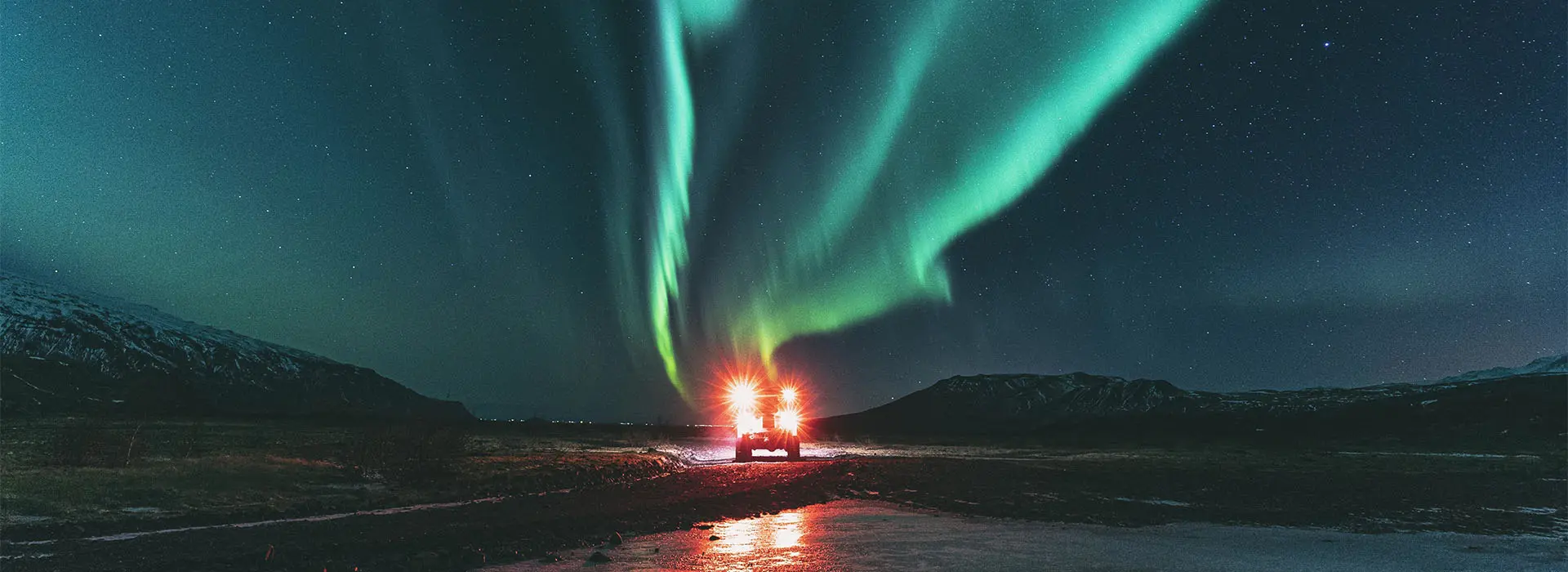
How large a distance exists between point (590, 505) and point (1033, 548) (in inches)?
469

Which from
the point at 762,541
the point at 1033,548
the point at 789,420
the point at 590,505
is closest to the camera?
the point at 1033,548

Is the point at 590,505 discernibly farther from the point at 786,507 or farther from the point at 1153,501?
the point at 1153,501

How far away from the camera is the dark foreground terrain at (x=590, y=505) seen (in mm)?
16047

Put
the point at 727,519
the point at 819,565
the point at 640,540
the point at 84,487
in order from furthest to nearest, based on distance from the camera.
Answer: the point at 84,487
the point at 727,519
the point at 640,540
the point at 819,565

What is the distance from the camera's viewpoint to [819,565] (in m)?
14.4

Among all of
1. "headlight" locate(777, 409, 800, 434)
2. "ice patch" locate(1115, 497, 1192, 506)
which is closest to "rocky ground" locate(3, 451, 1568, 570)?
"ice patch" locate(1115, 497, 1192, 506)

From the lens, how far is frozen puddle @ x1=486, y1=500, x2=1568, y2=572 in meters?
14.7

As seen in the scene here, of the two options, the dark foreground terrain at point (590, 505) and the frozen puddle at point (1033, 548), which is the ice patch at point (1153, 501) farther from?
the frozen puddle at point (1033, 548)

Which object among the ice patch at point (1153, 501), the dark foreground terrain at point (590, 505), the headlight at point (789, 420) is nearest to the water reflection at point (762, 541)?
the dark foreground terrain at point (590, 505)

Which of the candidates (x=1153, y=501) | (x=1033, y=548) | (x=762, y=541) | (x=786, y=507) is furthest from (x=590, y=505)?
(x=1153, y=501)

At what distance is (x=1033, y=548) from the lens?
16.5 m

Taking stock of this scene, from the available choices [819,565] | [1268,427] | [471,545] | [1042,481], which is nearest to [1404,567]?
[819,565]

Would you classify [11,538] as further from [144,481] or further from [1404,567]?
[1404,567]

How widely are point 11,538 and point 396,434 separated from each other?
18.4 m
